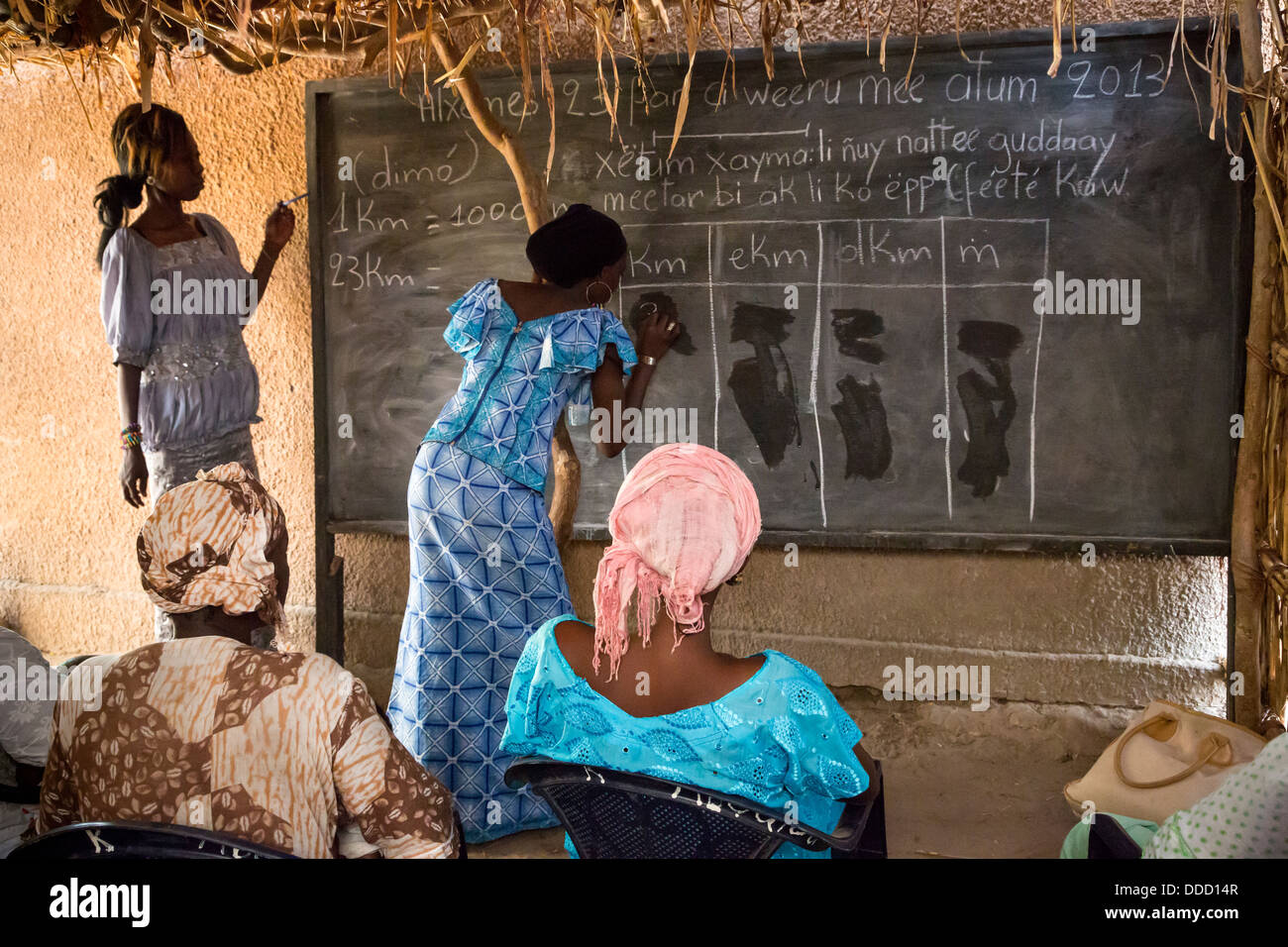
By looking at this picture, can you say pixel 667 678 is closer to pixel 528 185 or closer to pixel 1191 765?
pixel 1191 765

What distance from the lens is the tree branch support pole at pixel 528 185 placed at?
3.51m

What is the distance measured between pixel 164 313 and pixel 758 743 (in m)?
2.51

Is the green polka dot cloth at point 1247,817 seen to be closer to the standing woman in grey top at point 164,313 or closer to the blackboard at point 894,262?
the blackboard at point 894,262

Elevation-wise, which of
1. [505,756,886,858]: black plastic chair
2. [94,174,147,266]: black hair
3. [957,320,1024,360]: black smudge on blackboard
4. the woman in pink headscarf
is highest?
[94,174,147,266]: black hair

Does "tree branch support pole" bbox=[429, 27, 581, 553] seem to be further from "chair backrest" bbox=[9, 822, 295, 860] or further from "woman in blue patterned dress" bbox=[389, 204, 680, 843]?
"chair backrest" bbox=[9, 822, 295, 860]

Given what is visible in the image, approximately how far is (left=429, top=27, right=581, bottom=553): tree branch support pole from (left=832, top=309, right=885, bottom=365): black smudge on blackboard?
3.18 feet

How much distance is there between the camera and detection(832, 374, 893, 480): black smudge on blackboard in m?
3.59

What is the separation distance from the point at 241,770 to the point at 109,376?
11.7ft

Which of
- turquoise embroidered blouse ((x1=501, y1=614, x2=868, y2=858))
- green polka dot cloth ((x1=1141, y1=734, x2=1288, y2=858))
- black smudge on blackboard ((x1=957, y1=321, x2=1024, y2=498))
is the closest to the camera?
green polka dot cloth ((x1=1141, y1=734, x2=1288, y2=858))

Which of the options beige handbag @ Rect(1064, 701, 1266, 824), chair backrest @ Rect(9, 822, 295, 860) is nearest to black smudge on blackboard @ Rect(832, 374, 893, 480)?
beige handbag @ Rect(1064, 701, 1266, 824)

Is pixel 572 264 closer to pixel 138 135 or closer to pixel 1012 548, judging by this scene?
pixel 138 135

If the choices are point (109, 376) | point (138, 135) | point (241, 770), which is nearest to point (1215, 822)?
point (241, 770)

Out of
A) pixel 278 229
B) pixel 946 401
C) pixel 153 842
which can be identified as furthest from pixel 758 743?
pixel 278 229

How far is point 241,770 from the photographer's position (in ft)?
5.04
